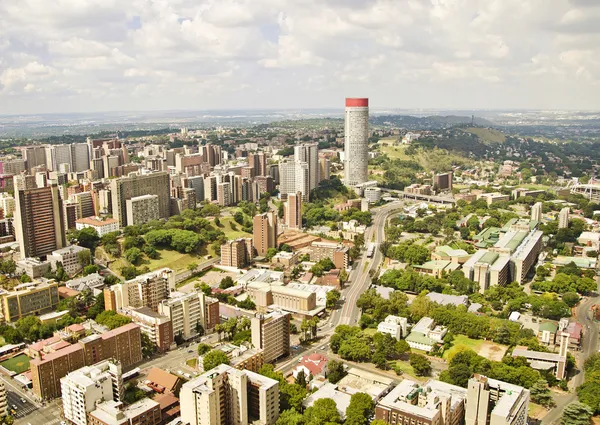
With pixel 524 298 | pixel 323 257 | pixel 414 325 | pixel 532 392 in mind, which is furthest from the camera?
pixel 323 257

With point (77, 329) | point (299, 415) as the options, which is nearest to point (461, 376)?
point (299, 415)

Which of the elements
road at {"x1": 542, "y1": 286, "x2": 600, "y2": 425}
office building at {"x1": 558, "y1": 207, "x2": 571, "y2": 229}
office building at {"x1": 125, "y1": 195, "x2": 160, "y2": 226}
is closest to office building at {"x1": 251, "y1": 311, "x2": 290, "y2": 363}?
road at {"x1": 542, "y1": 286, "x2": 600, "y2": 425}

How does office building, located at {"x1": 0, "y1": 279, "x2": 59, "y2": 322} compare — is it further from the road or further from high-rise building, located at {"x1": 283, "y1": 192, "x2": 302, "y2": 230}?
the road

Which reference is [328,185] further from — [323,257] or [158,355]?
[158,355]

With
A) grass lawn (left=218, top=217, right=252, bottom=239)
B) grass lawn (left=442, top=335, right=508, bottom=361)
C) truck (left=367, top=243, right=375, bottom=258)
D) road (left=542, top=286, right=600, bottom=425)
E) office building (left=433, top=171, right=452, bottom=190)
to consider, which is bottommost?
road (left=542, top=286, right=600, bottom=425)

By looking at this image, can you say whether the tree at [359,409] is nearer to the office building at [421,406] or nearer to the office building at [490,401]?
the office building at [421,406]
